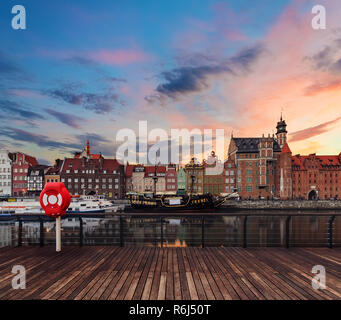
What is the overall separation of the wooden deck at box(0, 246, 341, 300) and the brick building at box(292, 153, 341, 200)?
2595 inches

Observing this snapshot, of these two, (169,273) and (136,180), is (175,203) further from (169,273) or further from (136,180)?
(169,273)

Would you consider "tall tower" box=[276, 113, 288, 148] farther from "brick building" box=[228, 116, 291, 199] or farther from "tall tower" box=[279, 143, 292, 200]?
"tall tower" box=[279, 143, 292, 200]

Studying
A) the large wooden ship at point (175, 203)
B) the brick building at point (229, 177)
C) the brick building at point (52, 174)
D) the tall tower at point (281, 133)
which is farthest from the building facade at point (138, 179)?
the tall tower at point (281, 133)

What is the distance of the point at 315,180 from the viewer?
206ft

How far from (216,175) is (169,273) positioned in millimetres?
58573

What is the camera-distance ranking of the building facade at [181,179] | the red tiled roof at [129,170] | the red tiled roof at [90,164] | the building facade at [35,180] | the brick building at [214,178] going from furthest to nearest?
the red tiled roof at [129,170] → the red tiled roof at [90,164] → the building facade at [35,180] → the building facade at [181,179] → the brick building at [214,178]

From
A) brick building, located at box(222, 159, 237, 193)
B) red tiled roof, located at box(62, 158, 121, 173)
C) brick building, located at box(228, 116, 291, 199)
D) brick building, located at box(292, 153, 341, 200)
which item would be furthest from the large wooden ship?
brick building, located at box(292, 153, 341, 200)

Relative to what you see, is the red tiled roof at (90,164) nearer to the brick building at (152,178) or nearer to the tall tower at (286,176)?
the brick building at (152,178)

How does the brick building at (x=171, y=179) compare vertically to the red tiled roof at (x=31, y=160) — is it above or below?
below

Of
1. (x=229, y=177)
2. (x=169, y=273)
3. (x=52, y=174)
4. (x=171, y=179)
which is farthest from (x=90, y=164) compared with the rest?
(x=169, y=273)

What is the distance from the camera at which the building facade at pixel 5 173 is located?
61925 millimetres
